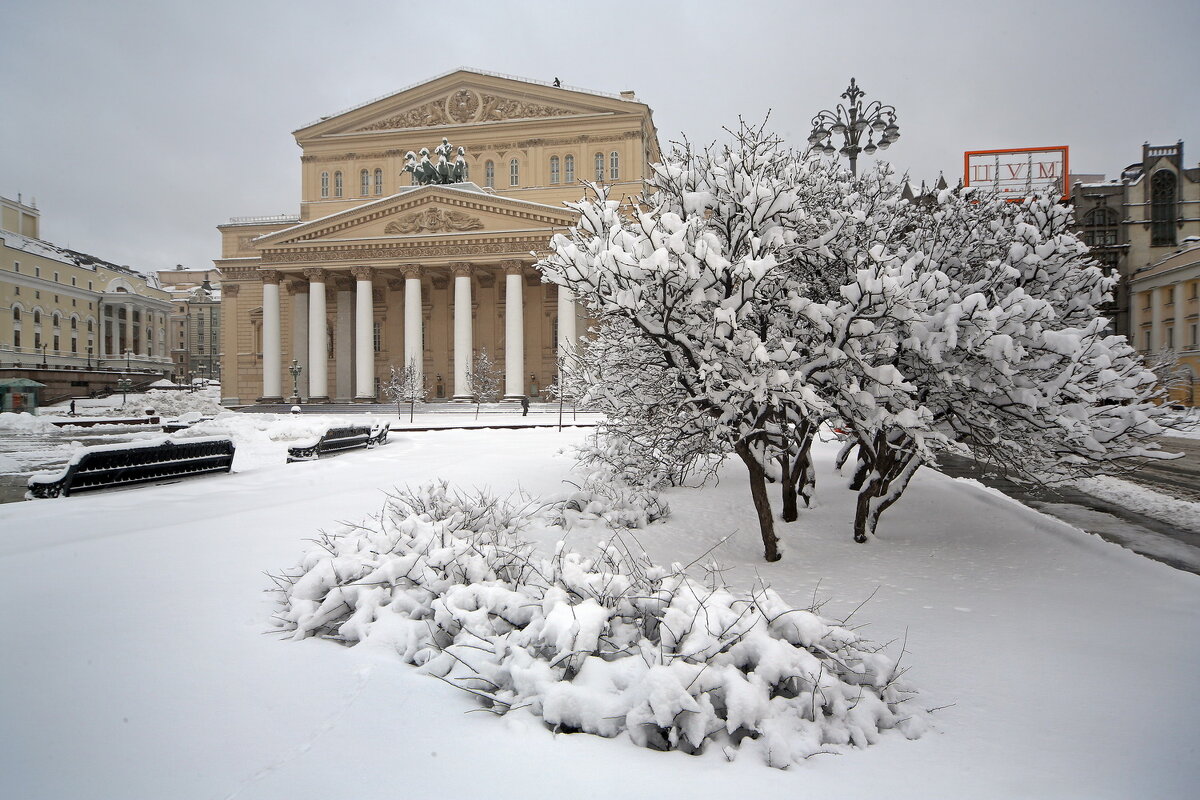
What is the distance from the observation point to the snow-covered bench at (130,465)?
8.37m

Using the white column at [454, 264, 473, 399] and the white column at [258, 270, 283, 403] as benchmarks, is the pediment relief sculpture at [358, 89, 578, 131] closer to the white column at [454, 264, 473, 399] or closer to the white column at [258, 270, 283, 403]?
the white column at [454, 264, 473, 399]

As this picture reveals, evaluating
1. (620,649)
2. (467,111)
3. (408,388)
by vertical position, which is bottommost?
(620,649)

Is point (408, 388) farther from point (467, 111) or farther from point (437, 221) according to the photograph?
point (467, 111)

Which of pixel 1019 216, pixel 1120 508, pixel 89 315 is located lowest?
pixel 1120 508

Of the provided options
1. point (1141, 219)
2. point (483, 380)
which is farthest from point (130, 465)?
point (1141, 219)

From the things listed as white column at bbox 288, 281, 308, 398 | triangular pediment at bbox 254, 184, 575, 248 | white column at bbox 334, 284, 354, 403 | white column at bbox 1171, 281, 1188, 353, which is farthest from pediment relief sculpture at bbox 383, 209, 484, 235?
white column at bbox 1171, 281, 1188, 353

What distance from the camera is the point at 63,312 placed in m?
7.17

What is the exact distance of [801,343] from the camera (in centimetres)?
696

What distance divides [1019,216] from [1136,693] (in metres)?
6.08

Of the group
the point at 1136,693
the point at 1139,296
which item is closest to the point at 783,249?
the point at 1136,693

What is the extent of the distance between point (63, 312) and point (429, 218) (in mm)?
35344

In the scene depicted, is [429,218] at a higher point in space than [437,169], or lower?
→ lower

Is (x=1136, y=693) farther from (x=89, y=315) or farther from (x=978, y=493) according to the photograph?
(x=89, y=315)

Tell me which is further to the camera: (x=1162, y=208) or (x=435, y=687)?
(x=1162, y=208)
